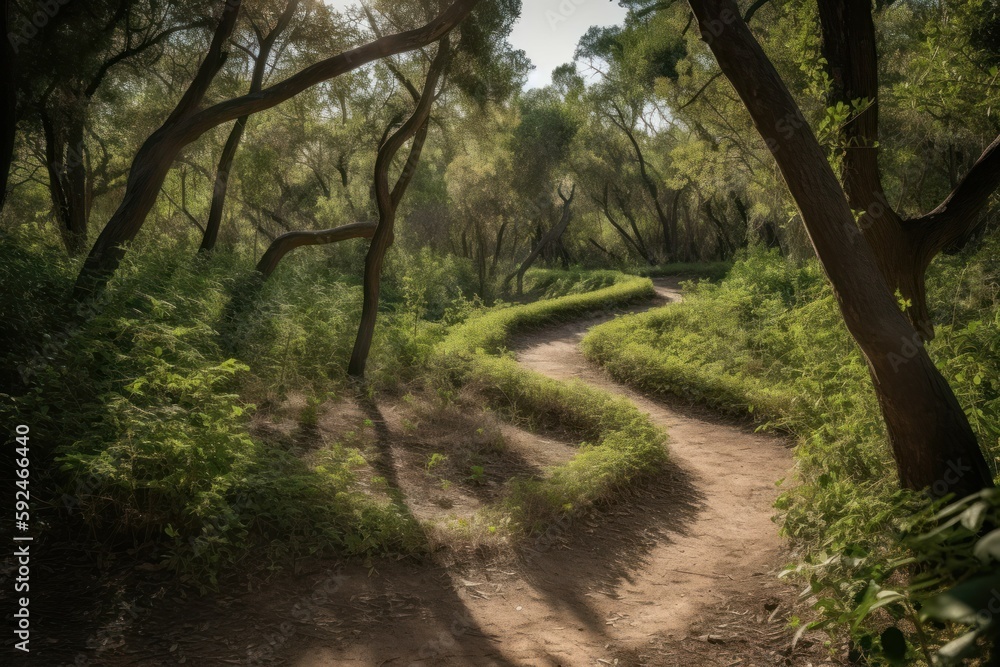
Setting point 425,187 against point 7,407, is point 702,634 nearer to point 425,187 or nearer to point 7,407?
point 7,407

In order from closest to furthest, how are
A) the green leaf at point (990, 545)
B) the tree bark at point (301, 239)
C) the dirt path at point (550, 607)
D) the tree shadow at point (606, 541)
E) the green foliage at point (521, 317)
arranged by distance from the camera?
1. the green leaf at point (990, 545)
2. the dirt path at point (550, 607)
3. the tree shadow at point (606, 541)
4. the tree bark at point (301, 239)
5. the green foliage at point (521, 317)

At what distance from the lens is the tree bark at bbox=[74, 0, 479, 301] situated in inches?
265

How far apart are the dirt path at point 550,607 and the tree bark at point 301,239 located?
5.58 meters

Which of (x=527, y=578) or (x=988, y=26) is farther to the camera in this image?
(x=988, y=26)

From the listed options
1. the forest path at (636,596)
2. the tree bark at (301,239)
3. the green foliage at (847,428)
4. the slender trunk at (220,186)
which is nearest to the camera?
the green foliage at (847,428)

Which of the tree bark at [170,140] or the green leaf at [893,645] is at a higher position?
the tree bark at [170,140]

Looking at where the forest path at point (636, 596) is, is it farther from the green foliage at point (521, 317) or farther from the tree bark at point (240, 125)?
the tree bark at point (240, 125)

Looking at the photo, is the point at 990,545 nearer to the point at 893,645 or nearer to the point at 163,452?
the point at 893,645

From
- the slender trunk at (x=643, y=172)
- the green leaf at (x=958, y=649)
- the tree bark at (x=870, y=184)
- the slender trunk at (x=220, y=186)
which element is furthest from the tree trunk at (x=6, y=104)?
the slender trunk at (x=643, y=172)

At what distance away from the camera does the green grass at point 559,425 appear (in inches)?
243

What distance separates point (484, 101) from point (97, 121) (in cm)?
962

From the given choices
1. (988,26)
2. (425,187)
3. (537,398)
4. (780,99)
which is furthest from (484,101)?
(425,187)

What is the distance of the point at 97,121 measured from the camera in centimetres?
1535

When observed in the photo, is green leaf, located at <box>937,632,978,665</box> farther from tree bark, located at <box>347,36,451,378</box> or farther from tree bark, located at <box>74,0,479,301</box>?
tree bark, located at <box>347,36,451,378</box>
